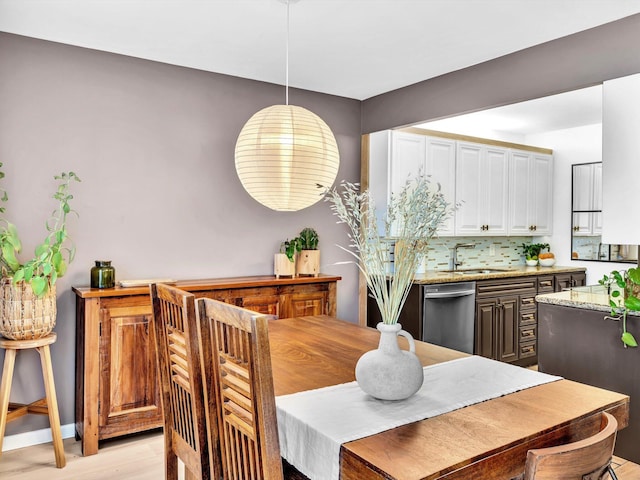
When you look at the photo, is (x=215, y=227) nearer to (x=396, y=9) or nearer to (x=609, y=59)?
(x=396, y=9)

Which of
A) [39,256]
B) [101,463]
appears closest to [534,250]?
[101,463]

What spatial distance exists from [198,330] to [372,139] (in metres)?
3.29

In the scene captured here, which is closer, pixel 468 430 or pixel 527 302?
pixel 468 430

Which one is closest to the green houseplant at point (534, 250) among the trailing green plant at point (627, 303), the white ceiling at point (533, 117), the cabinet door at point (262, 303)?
the white ceiling at point (533, 117)

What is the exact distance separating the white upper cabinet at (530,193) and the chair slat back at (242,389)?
455cm

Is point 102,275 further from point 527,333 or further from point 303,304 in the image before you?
point 527,333

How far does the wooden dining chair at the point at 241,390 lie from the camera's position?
132cm

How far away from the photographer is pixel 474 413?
1.54 metres

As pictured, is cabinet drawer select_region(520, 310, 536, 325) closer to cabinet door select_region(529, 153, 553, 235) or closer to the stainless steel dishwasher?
the stainless steel dishwasher

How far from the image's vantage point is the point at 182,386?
1.86m

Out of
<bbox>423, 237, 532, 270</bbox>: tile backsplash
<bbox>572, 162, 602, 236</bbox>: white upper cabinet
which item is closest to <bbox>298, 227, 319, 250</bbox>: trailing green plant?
<bbox>423, 237, 532, 270</bbox>: tile backsplash

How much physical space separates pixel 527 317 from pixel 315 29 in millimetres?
3537

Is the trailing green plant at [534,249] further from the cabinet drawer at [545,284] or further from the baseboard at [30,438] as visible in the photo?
the baseboard at [30,438]

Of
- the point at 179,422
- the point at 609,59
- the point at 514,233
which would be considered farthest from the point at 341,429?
the point at 514,233
